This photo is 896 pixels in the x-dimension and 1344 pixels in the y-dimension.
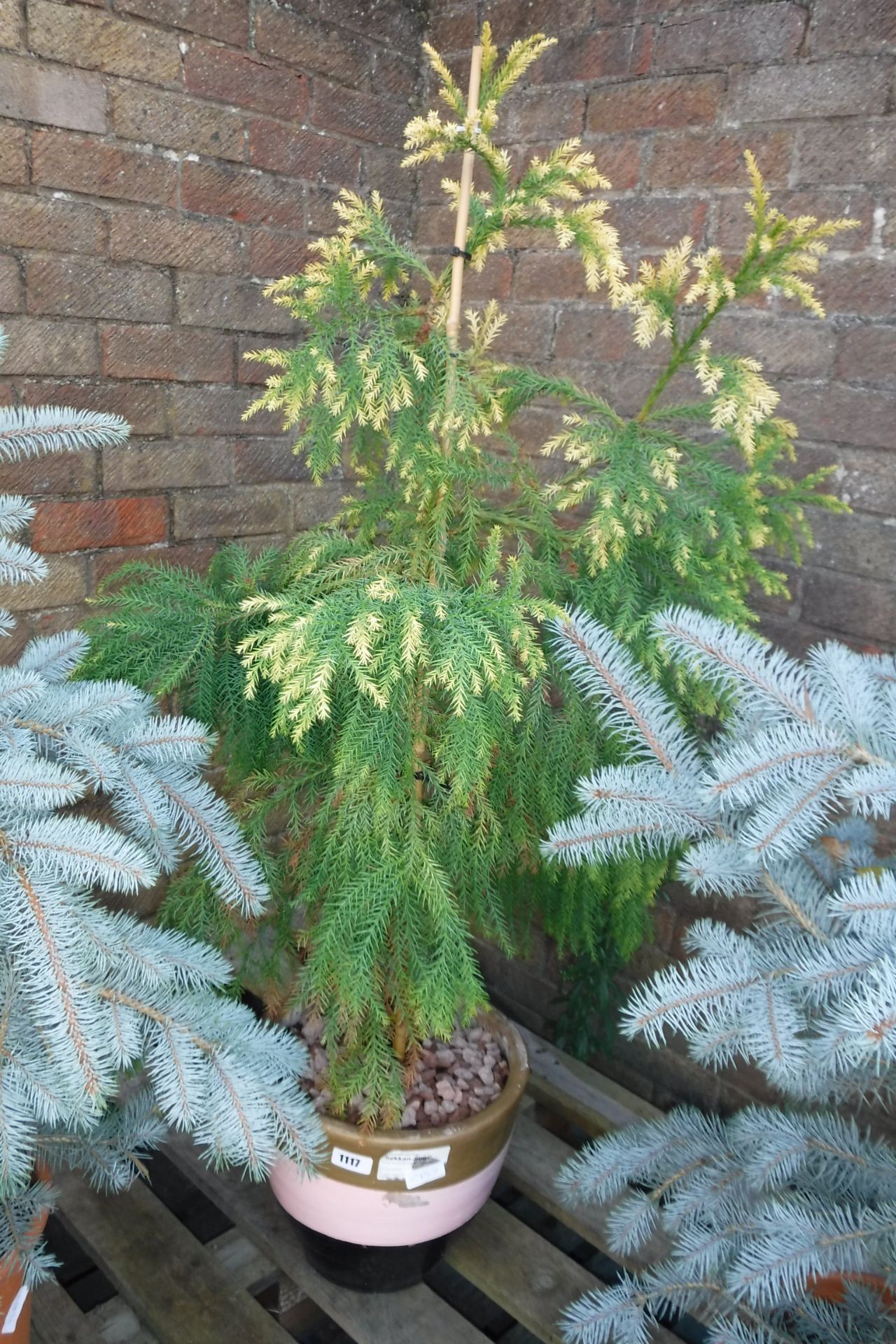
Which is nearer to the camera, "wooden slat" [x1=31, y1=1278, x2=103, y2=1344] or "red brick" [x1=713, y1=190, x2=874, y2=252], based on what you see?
"wooden slat" [x1=31, y1=1278, x2=103, y2=1344]

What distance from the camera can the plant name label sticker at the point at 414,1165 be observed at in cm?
124

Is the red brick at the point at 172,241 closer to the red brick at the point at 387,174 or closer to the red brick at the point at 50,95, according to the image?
the red brick at the point at 50,95

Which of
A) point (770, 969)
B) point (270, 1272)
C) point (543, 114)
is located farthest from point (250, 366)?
point (270, 1272)

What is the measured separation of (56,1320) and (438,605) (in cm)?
113

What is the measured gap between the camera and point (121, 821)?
1090 mm

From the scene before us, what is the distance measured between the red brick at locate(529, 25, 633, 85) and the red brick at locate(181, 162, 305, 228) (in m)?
0.51

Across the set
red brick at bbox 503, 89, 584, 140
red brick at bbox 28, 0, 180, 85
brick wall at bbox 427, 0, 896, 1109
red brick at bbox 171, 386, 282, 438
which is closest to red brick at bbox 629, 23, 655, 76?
brick wall at bbox 427, 0, 896, 1109

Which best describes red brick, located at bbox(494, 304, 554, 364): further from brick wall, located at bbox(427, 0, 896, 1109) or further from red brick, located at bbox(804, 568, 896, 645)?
red brick, located at bbox(804, 568, 896, 645)

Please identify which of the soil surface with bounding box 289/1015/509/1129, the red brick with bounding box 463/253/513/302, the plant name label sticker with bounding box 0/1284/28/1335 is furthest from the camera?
the red brick with bounding box 463/253/513/302

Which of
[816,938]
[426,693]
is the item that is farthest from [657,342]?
[816,938]

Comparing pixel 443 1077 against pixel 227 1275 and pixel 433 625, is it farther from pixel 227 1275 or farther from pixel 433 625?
pixel 433 625

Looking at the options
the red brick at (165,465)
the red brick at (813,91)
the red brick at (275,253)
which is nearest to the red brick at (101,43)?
the red brick at (275,253)

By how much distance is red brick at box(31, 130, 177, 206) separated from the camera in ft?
4.83

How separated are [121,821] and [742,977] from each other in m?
0.70
